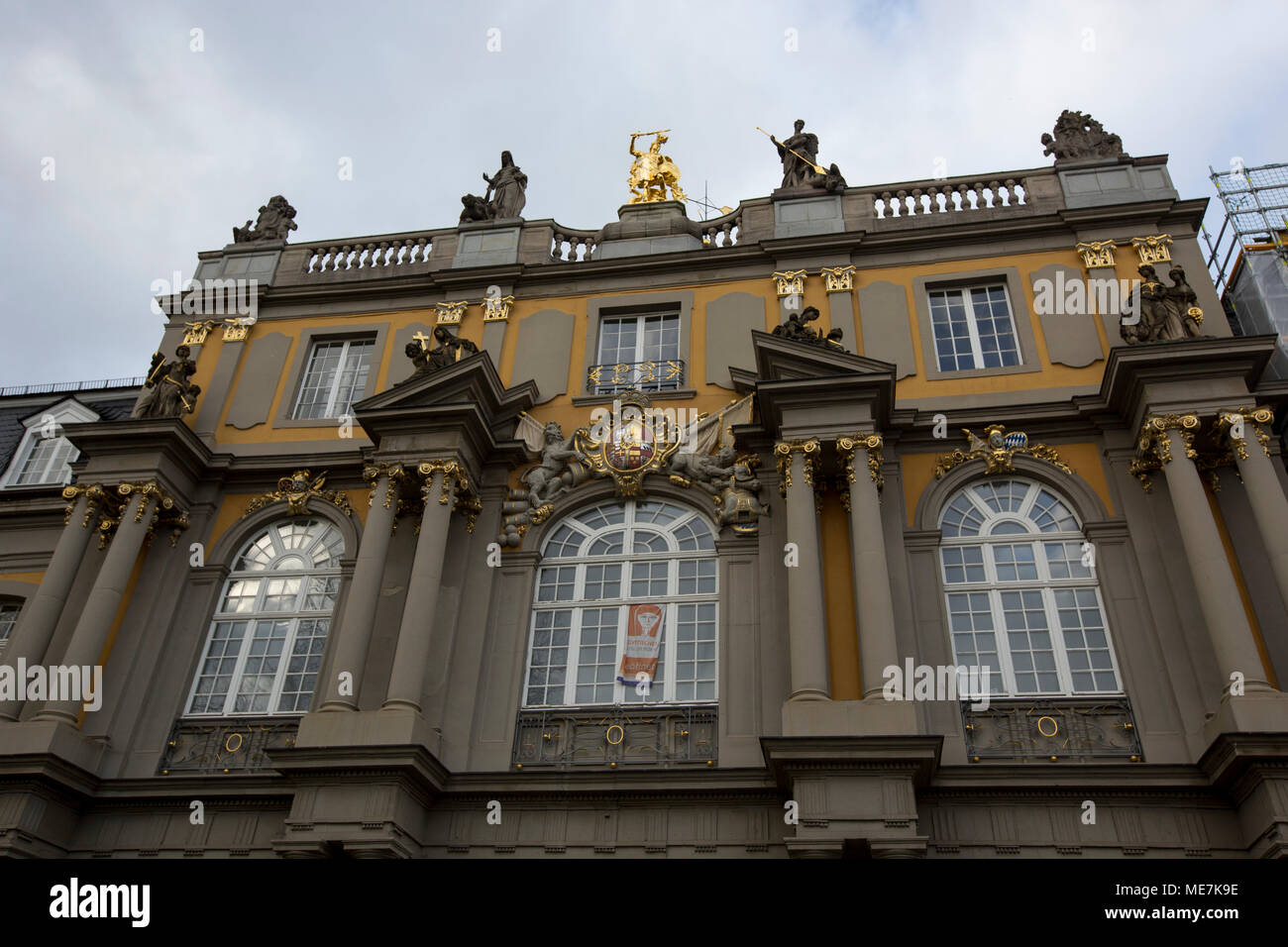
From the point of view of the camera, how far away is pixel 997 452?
15.3 meters

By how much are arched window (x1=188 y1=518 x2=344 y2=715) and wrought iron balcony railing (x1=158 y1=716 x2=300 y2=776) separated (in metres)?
0.24

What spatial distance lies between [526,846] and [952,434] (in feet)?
27.7

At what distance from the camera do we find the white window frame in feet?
66.6

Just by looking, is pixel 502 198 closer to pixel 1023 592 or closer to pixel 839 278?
pixel 839 278

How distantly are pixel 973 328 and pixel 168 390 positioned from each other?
13.4m

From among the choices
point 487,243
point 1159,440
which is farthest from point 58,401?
point 1159,440

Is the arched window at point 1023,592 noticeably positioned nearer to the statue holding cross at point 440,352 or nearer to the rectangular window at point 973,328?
the rectangular window at point 973,328

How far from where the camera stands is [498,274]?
62.8 feet

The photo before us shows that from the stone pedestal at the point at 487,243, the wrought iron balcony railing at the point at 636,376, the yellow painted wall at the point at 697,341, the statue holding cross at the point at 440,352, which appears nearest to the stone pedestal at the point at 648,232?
the yellow painted wall at the point at 697,341

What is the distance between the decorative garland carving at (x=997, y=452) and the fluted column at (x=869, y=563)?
1.34 m

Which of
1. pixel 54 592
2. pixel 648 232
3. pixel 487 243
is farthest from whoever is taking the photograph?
pixel 487 243

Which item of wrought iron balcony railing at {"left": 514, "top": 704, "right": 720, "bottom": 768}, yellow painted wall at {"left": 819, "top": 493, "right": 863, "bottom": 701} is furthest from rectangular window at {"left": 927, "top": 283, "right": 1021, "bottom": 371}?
wrought iron balcony railing at {"left": 514, "top": 704, "right": 720, "bottom": 768}
